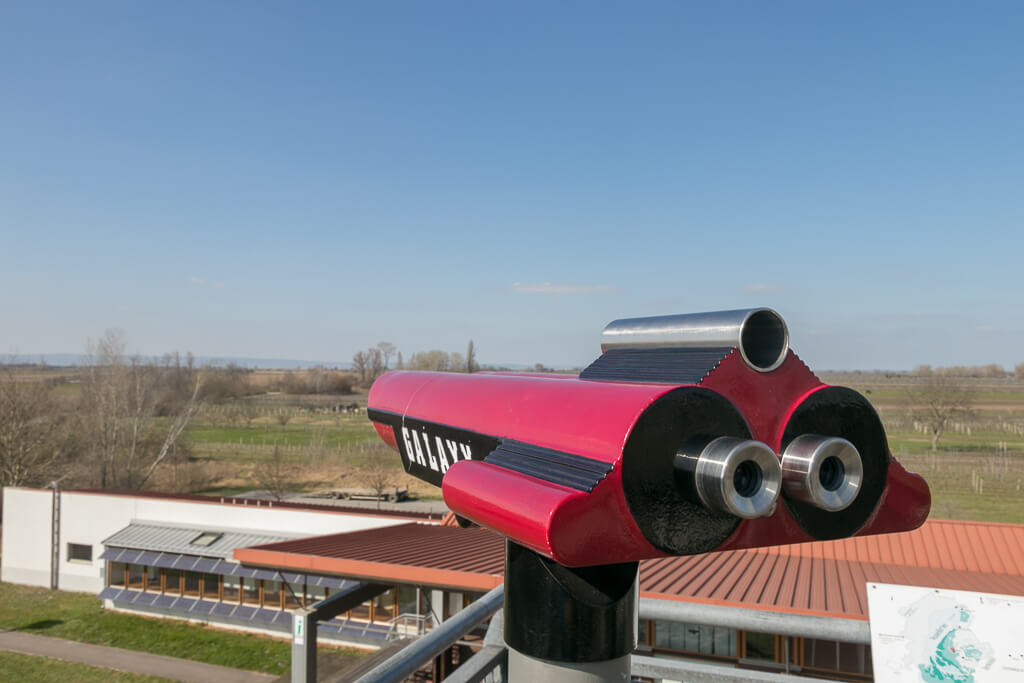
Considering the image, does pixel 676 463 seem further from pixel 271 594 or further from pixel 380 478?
pixel 380 478

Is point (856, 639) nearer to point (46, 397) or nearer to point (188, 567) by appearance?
point (188, 567)

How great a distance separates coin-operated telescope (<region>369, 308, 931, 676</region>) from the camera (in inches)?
38.2

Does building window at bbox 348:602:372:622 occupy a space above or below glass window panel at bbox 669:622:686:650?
below

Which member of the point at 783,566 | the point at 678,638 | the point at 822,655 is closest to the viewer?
the point at 822,655

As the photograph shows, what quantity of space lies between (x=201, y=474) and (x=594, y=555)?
3615 centimetres

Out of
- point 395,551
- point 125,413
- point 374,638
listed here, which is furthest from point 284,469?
point 395,551

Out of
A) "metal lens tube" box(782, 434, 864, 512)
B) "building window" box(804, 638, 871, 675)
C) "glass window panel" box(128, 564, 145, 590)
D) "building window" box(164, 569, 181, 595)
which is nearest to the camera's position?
"metal lens tube" box(782, 434, 864, 512)

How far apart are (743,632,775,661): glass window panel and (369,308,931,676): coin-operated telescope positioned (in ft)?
28.6

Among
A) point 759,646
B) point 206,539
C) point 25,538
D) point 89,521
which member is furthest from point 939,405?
point 25,538

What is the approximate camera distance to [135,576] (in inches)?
667

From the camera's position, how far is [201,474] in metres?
33.2

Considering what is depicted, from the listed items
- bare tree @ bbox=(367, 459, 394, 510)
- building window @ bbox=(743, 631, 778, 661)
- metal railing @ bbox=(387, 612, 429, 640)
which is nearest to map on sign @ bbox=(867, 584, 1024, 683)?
building window @ bbox=(743, 631, 778, 661)

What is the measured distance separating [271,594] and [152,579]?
11.7ft

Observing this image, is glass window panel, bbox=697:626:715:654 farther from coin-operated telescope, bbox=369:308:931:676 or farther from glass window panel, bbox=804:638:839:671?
coin-operated telescope, bbox=369:308:931:676
